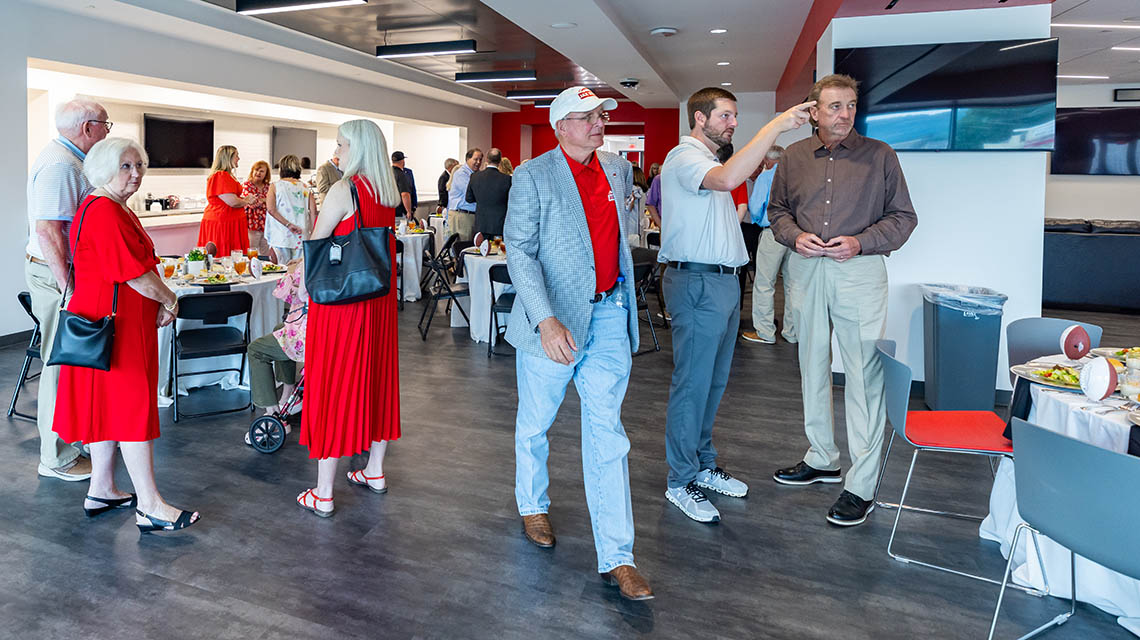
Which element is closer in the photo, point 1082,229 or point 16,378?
point 16,378

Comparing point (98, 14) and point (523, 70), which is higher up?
point (523, 70)

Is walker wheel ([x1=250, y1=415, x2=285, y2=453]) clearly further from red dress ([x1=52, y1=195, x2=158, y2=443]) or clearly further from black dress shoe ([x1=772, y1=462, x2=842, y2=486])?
black dress shoe ([x1=772, y1=462, x2=842, y2=486])

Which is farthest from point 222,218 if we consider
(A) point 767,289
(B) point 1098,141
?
(B) point 1098,141

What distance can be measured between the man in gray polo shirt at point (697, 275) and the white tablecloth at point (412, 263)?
5.96 meters

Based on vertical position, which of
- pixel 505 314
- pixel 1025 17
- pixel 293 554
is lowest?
pixel 293 554

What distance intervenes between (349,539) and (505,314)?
3.75m

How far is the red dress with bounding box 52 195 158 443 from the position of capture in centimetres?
289

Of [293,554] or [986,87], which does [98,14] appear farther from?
[986,87]

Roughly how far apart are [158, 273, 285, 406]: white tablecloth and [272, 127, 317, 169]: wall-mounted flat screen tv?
26.4ft

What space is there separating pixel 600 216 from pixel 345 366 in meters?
1.36

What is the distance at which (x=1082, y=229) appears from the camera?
885cm

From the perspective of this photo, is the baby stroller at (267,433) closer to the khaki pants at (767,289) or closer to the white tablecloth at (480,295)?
the white tablecloth at (480,295)

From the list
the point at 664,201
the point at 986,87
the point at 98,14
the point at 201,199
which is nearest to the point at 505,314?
the point at 664,201

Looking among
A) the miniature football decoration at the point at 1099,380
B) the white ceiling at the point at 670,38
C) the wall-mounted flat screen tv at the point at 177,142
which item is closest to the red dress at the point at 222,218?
the white ceiling at the point at 670,38
